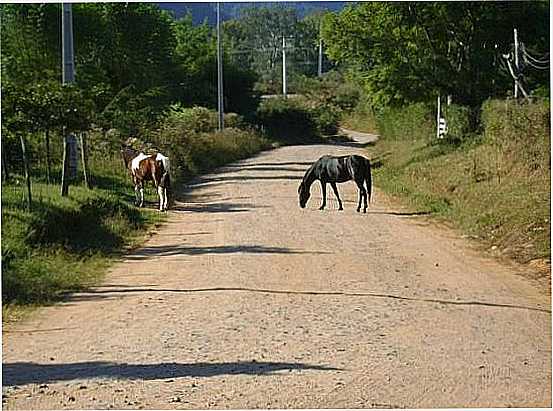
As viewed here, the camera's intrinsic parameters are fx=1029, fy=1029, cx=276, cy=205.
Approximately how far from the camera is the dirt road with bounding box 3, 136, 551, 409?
238 inches

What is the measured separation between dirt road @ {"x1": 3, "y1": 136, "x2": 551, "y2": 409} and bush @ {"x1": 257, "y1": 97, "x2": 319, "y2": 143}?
1975cm

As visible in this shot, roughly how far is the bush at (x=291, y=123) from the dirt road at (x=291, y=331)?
19746 millimetres

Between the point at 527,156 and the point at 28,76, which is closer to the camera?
the point at 28,76

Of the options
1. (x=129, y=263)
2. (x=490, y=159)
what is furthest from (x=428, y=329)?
(x=490, y=159)

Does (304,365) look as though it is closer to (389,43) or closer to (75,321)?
(75,321)

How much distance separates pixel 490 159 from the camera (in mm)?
19672

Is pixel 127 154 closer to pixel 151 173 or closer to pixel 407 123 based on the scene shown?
pixel 151 173

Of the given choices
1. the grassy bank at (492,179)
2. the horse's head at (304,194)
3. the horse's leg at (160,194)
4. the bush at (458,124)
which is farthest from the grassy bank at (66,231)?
the bush at (458,124)

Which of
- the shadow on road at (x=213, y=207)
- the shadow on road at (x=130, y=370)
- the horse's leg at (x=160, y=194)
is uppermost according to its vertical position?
the shadow on road at (x=130, y=370)

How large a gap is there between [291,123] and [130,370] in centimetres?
2804

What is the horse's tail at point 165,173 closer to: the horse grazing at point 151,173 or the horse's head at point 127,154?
the horse grazing at point 151,173

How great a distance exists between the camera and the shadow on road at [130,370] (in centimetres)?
643

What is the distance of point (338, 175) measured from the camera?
1762cm

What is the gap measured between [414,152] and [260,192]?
6.79m
